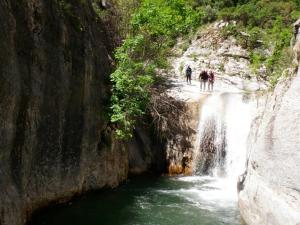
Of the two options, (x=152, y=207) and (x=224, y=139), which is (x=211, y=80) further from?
(x=152, y=207)

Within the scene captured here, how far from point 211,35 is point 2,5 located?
37339 millimetres

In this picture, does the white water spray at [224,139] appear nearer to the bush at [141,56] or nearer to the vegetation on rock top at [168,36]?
the vegetation on rock top at [168,36]

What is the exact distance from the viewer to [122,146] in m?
22.1

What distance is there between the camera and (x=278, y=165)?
41.2ft

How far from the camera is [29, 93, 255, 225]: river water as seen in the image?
53.8ft

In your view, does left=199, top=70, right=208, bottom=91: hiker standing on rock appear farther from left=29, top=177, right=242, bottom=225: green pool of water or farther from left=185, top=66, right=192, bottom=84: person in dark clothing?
left=29, top=177, right=242, bottom=225: green pool of water

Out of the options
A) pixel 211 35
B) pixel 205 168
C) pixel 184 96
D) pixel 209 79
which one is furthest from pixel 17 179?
pixel 211 35

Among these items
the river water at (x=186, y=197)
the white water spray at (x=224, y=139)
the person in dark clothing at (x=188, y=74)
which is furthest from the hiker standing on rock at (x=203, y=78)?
the river water at (x=186, y=197)

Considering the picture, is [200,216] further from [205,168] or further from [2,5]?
[2,5]

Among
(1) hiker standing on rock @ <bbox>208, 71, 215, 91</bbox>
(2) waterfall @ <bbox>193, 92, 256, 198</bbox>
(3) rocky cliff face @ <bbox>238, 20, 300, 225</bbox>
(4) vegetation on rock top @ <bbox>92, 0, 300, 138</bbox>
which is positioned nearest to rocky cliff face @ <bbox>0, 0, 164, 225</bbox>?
(4) vegetation on rock top @ <bbox>92, 0, 300, 138</bbox>

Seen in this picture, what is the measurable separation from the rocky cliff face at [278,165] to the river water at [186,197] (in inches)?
89.6

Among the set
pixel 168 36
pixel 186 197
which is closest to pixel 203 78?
pixel 168 36

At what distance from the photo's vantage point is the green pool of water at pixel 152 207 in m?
16.2

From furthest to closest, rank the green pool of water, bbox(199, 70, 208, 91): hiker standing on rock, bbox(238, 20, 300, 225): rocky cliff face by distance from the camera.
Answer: bbox(199, 70, 208, 91): hiker standing on rock → the green pool of water → bbox(238, 20, 300, 225): rocky cliff face
